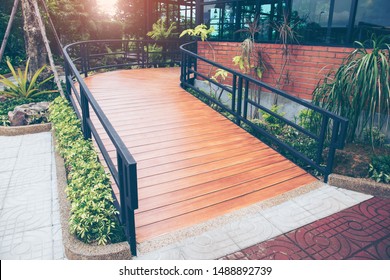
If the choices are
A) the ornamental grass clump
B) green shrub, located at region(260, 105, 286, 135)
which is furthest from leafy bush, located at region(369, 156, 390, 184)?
green shrub, located at region(260, 105, 286, 135)

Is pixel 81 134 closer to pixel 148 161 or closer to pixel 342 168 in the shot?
pixel 148 161

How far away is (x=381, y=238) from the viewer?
2893 mm

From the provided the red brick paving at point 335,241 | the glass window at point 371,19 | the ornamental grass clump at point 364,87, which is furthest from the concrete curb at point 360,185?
the glass window at point 371,19

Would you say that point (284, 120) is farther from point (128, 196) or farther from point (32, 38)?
point (32, 38)

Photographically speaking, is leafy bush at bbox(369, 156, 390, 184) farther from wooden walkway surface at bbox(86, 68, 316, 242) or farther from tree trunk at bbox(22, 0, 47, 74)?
tree trunk at bbox(22, 0, 47, 74)

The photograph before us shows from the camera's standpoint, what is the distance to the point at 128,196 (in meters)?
2.46

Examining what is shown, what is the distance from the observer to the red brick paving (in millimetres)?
2664

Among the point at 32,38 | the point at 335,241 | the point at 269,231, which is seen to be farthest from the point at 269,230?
the point at 32,38

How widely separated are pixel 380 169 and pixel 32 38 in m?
7.83

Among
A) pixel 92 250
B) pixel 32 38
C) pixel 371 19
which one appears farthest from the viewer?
pixel 32 38

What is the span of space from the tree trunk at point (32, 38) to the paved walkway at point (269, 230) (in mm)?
4883

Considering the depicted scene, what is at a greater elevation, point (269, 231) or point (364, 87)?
point (364, 87)

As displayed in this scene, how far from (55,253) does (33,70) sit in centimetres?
642

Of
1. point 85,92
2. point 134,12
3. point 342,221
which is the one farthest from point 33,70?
point 134,12
